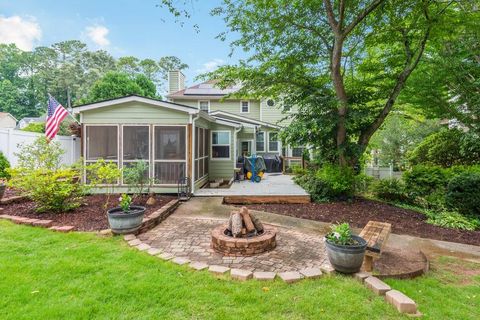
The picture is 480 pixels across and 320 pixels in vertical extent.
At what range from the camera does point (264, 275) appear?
3.16 m

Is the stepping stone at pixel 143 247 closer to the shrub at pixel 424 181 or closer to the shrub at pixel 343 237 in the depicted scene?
the shrub at pixel 343 237

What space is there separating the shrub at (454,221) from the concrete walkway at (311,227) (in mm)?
1313

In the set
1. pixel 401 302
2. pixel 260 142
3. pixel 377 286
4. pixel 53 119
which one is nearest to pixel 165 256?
pixel 377 286

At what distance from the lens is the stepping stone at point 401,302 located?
2.57m

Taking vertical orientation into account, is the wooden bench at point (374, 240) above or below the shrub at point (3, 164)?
below

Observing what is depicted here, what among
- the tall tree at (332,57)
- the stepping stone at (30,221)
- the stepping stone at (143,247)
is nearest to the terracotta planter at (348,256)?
the stepping stone at (143,247)

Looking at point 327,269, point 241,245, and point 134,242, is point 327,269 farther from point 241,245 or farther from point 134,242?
point 134,242

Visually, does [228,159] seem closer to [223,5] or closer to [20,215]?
[223,5]

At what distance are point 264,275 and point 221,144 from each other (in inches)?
335

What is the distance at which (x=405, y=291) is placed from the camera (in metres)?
2.98

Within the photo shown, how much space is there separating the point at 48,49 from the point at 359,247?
56.5 metres

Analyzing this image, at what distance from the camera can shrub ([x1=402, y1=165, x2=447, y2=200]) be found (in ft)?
26.2

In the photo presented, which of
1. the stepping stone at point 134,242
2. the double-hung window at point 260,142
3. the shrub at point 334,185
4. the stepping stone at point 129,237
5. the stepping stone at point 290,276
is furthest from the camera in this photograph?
the double-hung window at point 260,142

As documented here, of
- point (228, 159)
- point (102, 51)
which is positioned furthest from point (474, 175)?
point (102, 51)
